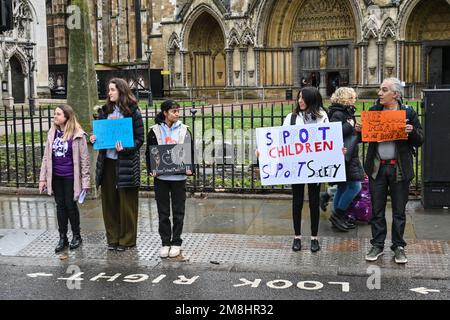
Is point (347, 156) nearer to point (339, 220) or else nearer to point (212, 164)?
point (339, 220)

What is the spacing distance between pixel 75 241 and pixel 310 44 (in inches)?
1289

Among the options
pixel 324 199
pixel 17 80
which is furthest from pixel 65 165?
pixel 17 80

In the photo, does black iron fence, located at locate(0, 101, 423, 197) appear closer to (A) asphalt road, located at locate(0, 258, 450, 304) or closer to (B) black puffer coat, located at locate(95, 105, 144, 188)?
(B) black puffer coat, located at locate(95, 105, 144, 188)

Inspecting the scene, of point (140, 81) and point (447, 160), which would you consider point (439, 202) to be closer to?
point (447, 160)

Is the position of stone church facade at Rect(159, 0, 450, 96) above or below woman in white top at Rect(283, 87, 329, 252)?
above

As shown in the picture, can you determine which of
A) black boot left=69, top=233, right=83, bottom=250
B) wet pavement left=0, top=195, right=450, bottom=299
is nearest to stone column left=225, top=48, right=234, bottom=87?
wet pavement left=0, top=195, right=450, bottom=299

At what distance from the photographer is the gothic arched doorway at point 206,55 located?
138 ft

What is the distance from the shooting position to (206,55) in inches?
1676

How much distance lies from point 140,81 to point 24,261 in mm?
36308

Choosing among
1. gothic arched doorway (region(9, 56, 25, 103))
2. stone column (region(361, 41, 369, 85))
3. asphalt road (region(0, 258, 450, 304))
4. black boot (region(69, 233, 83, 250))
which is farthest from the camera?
gothic arched doorway (region(9, 56, 25, 103))

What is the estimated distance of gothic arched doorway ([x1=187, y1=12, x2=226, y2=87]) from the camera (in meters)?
42.2

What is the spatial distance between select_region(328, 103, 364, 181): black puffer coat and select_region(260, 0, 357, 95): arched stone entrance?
2968 cm

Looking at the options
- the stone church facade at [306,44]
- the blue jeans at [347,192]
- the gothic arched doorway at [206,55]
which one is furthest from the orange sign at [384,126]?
the gothic arched doorway at [206,55]
